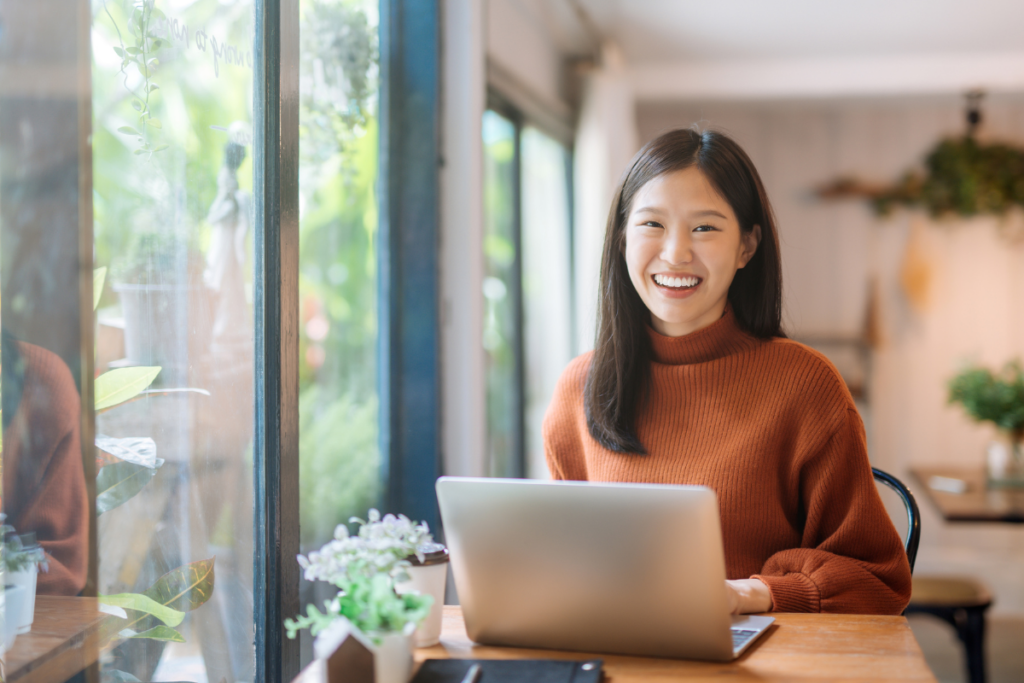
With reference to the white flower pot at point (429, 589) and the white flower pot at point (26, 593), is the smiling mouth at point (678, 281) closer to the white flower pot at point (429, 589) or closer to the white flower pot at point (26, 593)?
the white flower pot at point (429, 589)

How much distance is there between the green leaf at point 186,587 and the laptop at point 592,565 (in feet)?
1.60

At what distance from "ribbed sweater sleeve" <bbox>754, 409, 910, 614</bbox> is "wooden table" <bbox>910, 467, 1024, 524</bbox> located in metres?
1.72

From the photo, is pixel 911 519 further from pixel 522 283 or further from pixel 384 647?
pixel 522 283

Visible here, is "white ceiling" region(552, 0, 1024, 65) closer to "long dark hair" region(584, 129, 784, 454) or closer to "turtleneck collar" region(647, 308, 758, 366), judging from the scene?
"long dark hair" region(584, 129, 784, 454)

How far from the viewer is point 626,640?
3.02 ft

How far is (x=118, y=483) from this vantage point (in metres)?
1.07

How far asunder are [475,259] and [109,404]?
129 cm

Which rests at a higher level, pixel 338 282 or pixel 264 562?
pixel 338 282

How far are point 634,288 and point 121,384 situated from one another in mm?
795

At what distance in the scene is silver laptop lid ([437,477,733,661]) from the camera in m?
0.85

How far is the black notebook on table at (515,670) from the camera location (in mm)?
859

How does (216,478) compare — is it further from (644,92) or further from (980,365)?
(980,365)

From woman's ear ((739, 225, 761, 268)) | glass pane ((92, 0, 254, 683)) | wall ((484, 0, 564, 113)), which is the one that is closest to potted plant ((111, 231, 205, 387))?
glass pane ((92, 0, 254, 683))

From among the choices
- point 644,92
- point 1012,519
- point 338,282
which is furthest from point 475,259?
point 644,92
